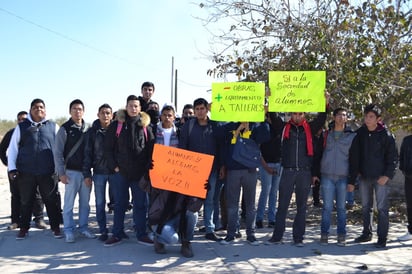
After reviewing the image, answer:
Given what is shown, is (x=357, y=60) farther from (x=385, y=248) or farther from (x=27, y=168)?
(x=27, y=168)

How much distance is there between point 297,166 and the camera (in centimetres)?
586

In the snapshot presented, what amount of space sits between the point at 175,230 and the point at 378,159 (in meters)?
3.03

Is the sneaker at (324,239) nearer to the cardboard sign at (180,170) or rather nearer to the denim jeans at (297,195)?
the denim jeans at (297,195)

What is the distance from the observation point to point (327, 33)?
7.08 metres

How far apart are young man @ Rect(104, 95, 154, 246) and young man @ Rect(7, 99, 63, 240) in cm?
107

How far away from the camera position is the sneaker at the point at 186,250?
215 inches

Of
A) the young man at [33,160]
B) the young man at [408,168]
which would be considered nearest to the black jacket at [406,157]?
the young man at [408,168]

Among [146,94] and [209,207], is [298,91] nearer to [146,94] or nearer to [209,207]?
[209,207]

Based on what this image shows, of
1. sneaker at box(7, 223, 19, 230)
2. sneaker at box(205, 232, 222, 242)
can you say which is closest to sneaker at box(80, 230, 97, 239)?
sneaker at box(7, 223, 19, 230)

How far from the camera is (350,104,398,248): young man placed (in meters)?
5.86

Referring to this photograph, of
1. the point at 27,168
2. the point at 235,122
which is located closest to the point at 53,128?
the point at 27,168

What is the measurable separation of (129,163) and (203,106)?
1314mm

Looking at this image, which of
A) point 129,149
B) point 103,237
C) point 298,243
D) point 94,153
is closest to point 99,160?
point 94,153

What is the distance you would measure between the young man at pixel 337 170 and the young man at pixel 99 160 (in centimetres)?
316
